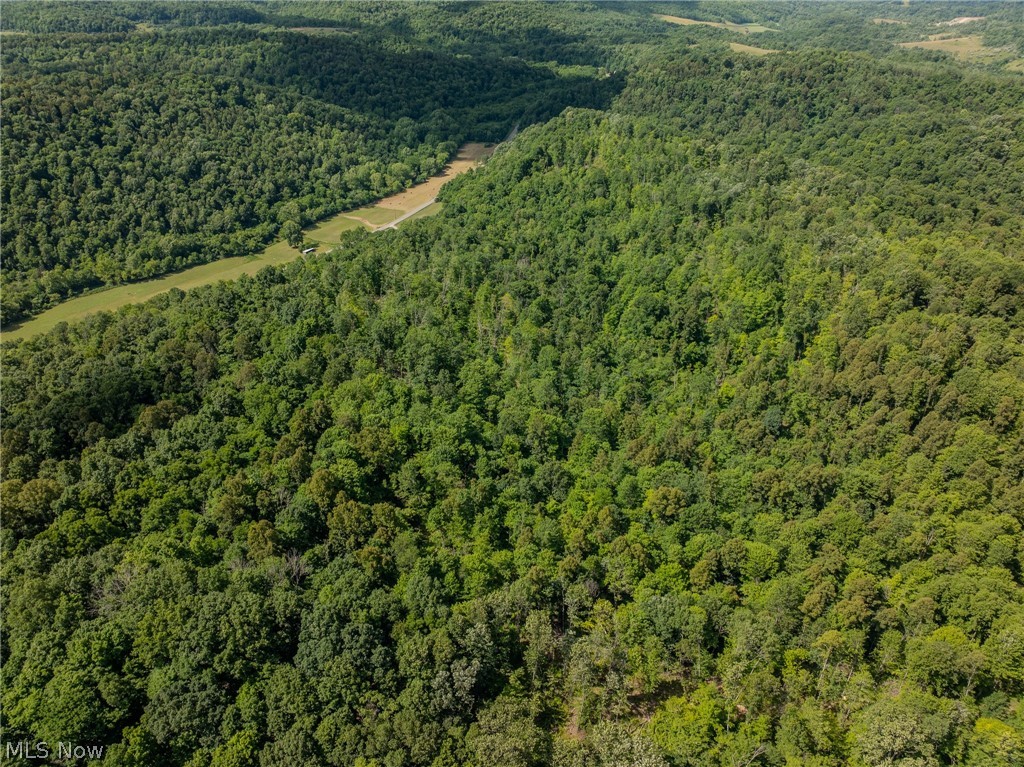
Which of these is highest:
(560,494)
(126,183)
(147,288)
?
(126,183)

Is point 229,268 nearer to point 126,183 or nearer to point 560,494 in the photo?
point 126,183

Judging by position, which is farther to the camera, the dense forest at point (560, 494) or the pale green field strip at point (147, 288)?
the pale green field strip at point (147, 288)

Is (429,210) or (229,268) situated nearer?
(229,268)

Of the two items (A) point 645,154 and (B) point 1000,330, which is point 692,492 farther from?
(A) point 645,154

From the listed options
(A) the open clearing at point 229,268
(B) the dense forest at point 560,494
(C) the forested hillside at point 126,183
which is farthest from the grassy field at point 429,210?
(B) the dense forest at point 560,494

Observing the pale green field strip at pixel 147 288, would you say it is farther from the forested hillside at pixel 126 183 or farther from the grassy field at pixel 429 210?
the grassy field at pixel 429 210

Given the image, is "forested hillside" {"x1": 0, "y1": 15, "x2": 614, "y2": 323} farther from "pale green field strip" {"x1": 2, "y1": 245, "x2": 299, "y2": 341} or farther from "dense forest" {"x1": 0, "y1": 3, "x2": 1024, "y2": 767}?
"dense forest" {"x1": 0, "y1": 3, "x2": 1024, "y2": 767}

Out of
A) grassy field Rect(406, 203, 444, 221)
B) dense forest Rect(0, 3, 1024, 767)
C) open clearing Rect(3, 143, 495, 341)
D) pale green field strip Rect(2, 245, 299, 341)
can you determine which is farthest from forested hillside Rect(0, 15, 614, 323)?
dense forest Rect(0, 3, 1024, 767)

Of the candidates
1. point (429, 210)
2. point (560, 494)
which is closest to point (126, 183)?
point (429, 210)
